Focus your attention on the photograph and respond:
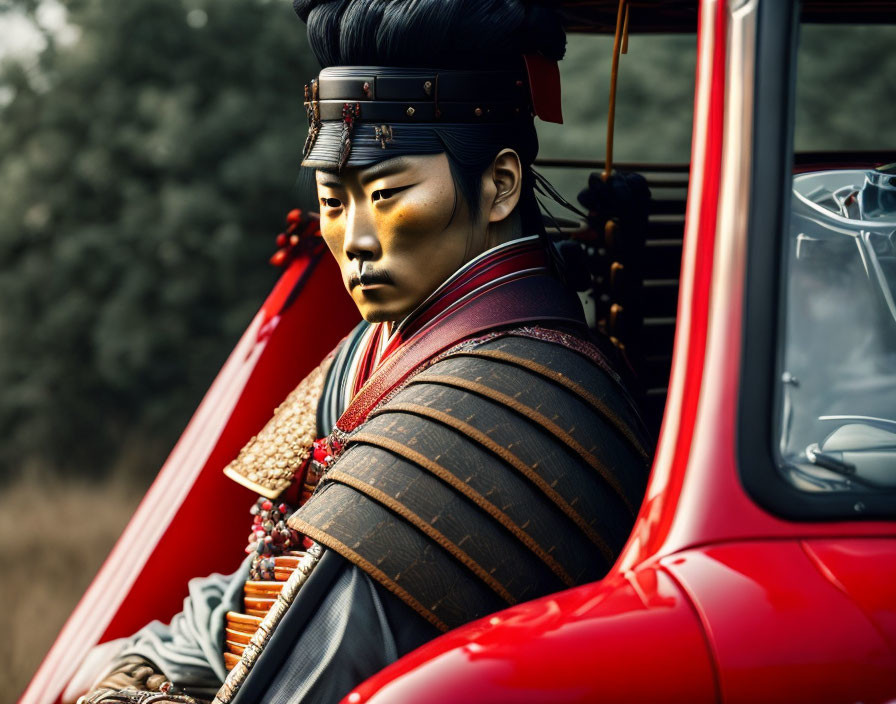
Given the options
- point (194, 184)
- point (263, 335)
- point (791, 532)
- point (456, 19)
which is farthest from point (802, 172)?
point (194, 184)

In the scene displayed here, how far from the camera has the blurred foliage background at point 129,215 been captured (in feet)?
21.4

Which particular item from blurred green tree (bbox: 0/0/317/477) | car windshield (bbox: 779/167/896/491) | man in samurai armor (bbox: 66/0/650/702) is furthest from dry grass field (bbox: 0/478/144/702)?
car windshield (bbox: 779/167/896/491)

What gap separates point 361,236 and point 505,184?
0.23 meters

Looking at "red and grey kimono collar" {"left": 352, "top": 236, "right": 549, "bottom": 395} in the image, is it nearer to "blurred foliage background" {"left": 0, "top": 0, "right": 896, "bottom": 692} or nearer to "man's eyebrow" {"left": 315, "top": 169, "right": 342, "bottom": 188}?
"man's eyebrow" {"left": 315, "top": 169, "right": 342, "bottom": 188}

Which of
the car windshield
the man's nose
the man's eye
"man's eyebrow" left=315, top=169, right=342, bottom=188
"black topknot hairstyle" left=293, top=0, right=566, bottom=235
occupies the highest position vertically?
"black topknot hairstyle" left=293, top=0, right=566, bottom=235

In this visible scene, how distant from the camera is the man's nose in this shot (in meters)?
1.66

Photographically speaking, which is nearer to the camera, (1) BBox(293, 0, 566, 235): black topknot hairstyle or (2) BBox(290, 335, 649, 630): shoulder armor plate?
(2) BBox(290, 335, 649, 630): shoulder armor plate

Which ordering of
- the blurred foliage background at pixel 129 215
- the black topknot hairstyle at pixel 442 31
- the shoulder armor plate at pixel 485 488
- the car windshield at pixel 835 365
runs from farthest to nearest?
1. the blurred foliage background at pixel 129 215
2. the black topknot hairstyle at pixel 442 31
3. the shoulder armor plate at pixel 485 488
4. the car windshield at pixel 835 365

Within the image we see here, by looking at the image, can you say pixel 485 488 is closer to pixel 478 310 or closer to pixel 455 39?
pixel 478 310

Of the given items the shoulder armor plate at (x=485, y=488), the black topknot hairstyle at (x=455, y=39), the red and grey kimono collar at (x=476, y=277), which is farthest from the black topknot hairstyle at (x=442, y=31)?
the shoulder armor plate at (x=485, y=488)

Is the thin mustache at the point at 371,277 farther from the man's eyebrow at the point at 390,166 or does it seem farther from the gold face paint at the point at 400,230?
the man's eyebrow at the point at 390,166

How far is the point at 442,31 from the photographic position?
62.9 inches

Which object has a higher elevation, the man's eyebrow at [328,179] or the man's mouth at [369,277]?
the man's eyebrow at [328,179]

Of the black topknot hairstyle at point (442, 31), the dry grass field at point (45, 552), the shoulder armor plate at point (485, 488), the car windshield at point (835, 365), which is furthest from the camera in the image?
the dry grass field at point (45, 552)
